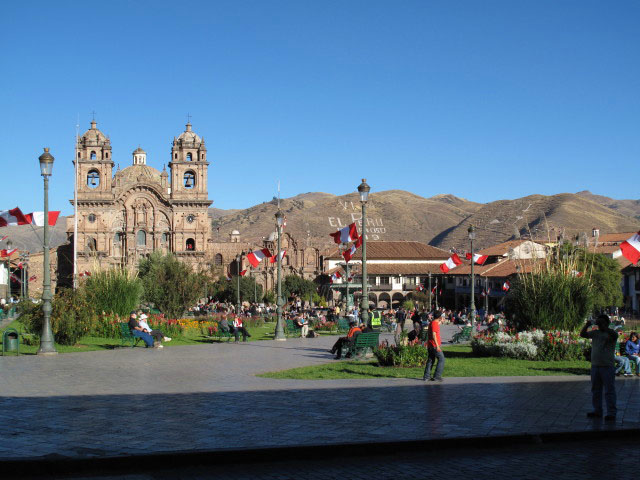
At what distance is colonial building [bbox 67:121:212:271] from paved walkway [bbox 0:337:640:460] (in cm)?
6714

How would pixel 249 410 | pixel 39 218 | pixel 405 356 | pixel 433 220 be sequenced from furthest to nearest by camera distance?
1. pixel 433 220
2. pixel 39 218
3. pixel 405 356
4. pixel 249 410

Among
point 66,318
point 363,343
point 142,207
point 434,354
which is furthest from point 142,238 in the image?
point 434,354

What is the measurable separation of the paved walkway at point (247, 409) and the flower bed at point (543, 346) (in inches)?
139

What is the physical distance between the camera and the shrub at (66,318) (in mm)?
21234

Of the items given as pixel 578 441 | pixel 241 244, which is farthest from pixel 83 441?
pixel 241 244

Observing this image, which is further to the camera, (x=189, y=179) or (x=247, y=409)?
(x=189, y=179)

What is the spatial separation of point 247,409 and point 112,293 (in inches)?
695

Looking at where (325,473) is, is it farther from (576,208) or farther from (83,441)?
(576,208)

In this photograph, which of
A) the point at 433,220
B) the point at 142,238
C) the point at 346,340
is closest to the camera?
the point at 346,340

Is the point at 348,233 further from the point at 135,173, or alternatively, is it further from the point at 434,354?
the point at 135,173

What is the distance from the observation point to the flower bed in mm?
17641

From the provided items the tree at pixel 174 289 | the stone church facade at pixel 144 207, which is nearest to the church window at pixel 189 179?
the stone church facade at pixel 144 207

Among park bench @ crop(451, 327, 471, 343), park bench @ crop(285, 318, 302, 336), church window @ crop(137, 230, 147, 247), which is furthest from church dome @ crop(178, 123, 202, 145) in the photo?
park bench @ crop(451, 327, 471, 343)

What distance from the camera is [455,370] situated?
15.4 meters
